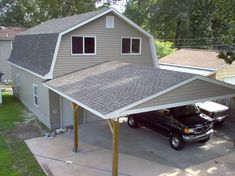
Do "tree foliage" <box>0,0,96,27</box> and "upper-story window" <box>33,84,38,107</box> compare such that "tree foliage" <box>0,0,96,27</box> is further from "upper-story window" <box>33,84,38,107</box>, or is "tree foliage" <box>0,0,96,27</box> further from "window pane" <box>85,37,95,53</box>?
"window pane" <box>85,37,95,53</box>

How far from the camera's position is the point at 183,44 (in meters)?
35.8

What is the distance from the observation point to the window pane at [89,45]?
14.2m

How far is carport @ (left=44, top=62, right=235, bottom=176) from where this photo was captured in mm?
7953

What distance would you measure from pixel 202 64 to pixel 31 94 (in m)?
12.7

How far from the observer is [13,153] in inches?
413

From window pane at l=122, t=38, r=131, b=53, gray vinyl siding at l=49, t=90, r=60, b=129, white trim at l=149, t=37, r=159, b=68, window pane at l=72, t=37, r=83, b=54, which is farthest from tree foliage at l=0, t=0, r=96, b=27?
gray vinyl siding at l=49, t=90, r=60, b=129

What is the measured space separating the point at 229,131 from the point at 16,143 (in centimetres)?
1063

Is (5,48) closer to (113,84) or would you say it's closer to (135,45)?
(135,45)

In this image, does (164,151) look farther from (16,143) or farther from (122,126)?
(16,143)

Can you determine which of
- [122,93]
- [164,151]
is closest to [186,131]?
[164,151]

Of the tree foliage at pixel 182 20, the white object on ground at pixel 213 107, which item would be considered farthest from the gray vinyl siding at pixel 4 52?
the white object on ground at pixel 213 107

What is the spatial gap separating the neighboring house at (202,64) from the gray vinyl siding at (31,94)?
36.8 ft

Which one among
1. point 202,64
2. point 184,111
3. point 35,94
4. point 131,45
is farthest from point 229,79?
point 35,94

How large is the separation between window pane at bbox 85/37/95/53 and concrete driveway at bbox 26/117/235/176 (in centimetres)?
469
